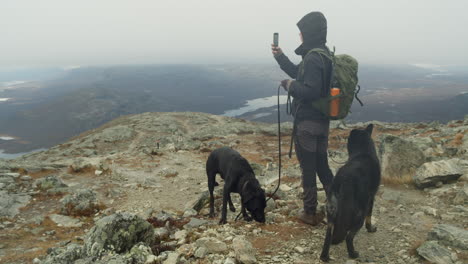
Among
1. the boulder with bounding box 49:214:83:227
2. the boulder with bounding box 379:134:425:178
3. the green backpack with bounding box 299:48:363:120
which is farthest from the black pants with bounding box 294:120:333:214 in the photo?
the boulder with bounding box 49:214:83:227

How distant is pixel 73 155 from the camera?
24.9 m

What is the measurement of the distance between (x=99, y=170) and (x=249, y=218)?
35.2 feet

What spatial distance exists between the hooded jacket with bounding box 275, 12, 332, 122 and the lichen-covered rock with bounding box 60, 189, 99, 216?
7.68 m

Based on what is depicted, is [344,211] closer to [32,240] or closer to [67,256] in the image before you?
[67,256]

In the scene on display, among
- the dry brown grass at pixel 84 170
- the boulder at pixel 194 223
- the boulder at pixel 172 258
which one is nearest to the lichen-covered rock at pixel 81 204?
the boulder at pixel 194 223

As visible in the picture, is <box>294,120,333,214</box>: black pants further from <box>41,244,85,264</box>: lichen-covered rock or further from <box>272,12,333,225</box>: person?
<box>41,244,85,264</box>: lichen-covered rock

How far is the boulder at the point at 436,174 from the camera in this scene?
24.9ft

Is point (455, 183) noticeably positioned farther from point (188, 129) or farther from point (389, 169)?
point (188, 129)

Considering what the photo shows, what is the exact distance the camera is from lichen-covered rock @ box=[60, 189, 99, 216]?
9.09m

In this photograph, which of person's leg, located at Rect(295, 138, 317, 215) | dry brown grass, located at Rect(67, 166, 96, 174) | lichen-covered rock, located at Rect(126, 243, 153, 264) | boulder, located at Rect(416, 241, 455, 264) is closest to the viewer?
boulder, located at Rect(416, 241, 455, 264)

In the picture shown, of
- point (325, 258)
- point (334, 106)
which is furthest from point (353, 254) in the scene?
point (334, 106)

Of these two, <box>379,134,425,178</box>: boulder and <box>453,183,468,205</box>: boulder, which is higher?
<box>379,134,425,178</box>: boulder

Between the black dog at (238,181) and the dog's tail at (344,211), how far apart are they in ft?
6.75

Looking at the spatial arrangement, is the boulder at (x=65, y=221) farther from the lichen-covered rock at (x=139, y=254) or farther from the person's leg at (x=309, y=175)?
the person's leg at (x=309, y=175)
